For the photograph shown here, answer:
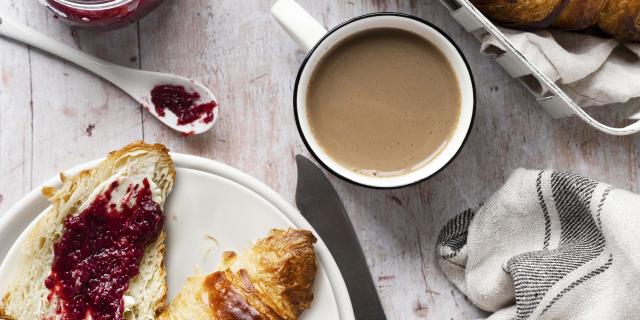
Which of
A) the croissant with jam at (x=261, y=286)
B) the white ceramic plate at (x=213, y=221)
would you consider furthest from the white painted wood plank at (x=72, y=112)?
the croissant with jam at (x=261, y=286)

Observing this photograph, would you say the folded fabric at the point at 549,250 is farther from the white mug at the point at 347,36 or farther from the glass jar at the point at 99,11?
the glass jar at the point at 99,11

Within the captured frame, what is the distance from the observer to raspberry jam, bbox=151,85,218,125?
5.92 ft

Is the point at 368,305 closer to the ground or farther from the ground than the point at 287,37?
closer to the ground

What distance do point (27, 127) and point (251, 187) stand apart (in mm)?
606

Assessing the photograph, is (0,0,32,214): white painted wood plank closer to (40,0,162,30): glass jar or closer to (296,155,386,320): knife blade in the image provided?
(40,0,162,30): glass jar

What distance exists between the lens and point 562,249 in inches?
68.9

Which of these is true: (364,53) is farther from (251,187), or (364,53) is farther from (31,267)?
(31,267)

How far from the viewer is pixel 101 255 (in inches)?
66.1

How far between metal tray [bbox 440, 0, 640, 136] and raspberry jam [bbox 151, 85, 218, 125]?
65cm

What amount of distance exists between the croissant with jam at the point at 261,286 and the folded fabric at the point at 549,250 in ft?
1.32

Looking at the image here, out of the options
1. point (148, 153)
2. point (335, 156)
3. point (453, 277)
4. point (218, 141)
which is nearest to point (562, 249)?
point (453, 277)

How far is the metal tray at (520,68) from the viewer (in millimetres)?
1575

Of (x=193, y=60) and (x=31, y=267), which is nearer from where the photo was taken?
(x=31, y=267)

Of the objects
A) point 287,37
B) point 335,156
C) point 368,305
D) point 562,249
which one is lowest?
point 368,305
